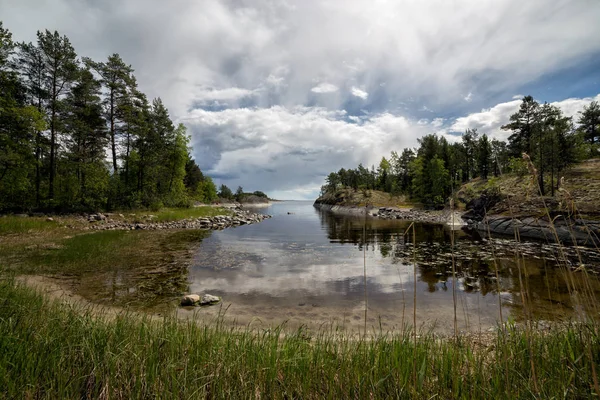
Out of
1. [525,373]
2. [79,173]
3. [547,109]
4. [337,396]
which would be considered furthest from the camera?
[547,109]

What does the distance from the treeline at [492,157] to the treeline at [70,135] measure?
34.5 meters

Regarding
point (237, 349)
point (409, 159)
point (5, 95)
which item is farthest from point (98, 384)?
point (409, 159)

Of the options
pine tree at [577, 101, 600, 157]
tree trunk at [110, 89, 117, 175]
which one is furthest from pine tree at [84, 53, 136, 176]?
pine tree at [577, 101, 600, 157]

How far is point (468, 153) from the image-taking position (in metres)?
75.6

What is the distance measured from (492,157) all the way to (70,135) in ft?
275

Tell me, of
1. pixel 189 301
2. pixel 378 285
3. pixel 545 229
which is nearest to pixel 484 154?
pixel 545 229

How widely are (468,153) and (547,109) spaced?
1387 inches

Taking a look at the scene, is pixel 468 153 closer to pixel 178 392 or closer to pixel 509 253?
pixel 509 253

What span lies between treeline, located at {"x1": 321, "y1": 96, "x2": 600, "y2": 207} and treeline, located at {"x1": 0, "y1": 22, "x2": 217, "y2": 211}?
34526 millimetres

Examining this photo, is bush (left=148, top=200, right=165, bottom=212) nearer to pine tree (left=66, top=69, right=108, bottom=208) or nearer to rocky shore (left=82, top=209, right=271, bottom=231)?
rocky shore (left=82, top=209, right=271, bottom=231)

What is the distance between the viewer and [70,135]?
2970 centimetres

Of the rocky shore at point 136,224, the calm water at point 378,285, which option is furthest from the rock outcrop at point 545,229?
the rocky shore at point 136,224

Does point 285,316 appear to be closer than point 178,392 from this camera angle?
No

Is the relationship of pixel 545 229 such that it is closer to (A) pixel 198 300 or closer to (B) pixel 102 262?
(A) pixel 198 300
